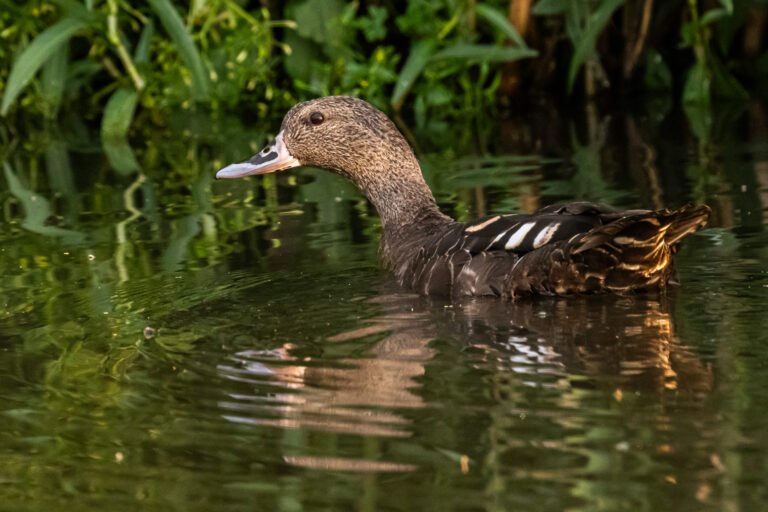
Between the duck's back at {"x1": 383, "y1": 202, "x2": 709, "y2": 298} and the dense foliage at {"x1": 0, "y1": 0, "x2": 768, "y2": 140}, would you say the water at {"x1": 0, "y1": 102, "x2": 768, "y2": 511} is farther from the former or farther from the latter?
the dense foliage at {"x1": 0, "y1": 0, "x2": 768, "y2": 140}

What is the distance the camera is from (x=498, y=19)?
12367mm

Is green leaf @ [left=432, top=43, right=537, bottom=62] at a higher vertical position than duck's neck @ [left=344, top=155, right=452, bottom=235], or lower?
higher

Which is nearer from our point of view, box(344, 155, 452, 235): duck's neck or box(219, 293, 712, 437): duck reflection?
box(219, 293, 712, 437): duck reflection

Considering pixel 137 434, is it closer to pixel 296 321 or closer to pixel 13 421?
pixel 13 421

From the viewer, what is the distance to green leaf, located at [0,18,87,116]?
12094 millimetres

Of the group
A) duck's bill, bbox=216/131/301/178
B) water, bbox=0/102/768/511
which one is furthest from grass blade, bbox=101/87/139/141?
duck's bill, bbox=216/131/301/178

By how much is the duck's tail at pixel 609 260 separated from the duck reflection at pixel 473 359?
72mm

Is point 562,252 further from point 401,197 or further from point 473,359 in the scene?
point 401,197

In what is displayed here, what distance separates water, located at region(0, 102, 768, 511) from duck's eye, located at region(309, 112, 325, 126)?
61cm

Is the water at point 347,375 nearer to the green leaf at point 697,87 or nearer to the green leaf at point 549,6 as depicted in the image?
the green leaf at point 549,6

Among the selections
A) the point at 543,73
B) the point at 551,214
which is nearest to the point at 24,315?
the point at 551,214

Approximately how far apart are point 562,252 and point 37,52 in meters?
7.07

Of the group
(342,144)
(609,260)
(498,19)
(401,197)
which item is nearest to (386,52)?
(498,19)

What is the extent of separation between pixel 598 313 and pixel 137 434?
210 cm
